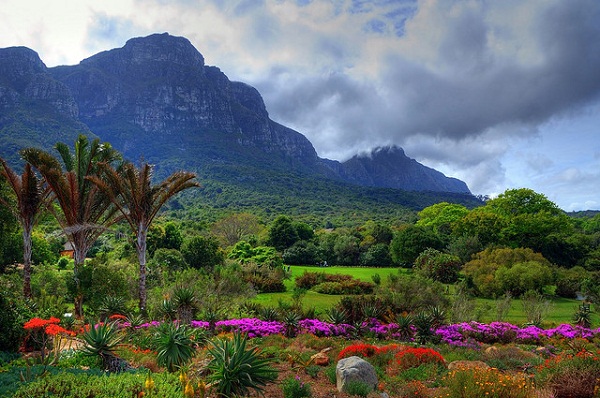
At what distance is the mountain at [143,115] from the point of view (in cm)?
12019

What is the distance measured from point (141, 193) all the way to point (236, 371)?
1082cm

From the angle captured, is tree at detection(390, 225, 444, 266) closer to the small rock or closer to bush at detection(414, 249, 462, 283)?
bush at detection(414, 249, 462, 283)

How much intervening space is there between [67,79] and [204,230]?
171 meters

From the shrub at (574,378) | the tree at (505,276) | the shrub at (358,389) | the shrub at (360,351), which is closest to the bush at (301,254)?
the tree at (505,276)

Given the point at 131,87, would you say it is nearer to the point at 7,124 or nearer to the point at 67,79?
the point at 67,79

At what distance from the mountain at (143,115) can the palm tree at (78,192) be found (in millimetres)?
93532

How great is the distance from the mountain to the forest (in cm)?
8466

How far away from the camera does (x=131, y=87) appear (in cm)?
18325

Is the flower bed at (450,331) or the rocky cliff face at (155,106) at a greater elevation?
the rocky cliff face at (155,106)

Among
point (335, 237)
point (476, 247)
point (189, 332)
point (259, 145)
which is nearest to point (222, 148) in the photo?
point (259, 145)

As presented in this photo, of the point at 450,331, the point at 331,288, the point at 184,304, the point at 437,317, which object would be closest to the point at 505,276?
the point at 331,288

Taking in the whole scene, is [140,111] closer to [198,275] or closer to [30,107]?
[30,107]

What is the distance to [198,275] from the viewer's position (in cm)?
2189

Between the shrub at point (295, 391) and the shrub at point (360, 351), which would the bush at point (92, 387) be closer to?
the shrub at point (295, 391)
